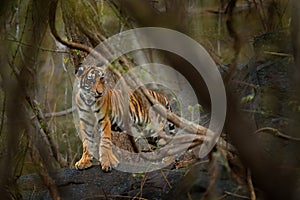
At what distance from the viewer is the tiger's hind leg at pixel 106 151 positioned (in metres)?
5.07

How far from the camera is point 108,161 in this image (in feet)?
16.8

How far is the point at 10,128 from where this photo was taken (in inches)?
80.7

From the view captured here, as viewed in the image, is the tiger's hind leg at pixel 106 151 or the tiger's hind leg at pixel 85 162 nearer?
the tiger's hind leg at pixel 106 151

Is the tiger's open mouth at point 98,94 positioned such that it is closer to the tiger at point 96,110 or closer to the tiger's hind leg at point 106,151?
the tiger at point 96,110

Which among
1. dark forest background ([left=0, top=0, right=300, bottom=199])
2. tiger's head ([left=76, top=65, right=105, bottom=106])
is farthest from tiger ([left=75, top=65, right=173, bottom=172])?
dark forest background ([left=0, top=0, right=300, bottom=199])

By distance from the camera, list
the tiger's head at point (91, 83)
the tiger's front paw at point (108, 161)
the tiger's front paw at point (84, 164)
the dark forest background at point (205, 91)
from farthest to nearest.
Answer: the tiger's head at point (91, 83), the tiger's front paw at point (84, 164), the tiger's front paw at point (108, 161), the dark forest background at point (205, 91)

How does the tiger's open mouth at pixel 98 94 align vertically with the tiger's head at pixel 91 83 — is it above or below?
below

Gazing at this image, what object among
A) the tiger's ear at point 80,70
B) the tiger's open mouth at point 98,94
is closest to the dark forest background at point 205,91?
the tiger's ear at point 80,70

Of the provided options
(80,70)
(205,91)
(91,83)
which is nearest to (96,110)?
(91,83)

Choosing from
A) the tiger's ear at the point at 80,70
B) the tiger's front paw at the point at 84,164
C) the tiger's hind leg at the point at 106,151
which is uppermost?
the tiger's ear at the point at 80,70

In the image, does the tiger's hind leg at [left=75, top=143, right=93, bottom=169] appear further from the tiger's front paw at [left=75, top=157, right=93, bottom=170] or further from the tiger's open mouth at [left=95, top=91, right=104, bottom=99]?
the tiger's open mouth at [left=95, top=91, right=104, bottom=99]

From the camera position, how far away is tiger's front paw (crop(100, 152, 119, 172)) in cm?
505

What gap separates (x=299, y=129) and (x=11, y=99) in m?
1.61

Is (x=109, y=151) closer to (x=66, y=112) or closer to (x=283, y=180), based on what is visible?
(x=283, y=180)
